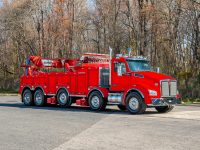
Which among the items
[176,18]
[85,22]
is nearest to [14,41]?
[85,22]

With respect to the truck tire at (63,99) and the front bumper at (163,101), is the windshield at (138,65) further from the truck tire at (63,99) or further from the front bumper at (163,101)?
the truck tire at (63,99)

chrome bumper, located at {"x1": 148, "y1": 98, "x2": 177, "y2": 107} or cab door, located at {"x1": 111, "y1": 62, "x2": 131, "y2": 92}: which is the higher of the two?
cab door, located at {"x1": 111, "y1": 62, "x2": 131, "y2": 92}

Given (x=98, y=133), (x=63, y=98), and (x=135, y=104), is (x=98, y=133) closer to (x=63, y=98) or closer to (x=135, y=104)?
(x=135, y=104)

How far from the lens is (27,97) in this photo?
25344 mm

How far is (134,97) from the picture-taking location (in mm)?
18750

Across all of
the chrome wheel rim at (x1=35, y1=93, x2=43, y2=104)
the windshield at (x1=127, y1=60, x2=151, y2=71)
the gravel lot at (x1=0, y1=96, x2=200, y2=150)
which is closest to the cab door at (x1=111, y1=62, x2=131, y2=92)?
the windshield at (x1=127, y1=60, x2=151, y2=71)

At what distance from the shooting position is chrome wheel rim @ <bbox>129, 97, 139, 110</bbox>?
18581 millimetres

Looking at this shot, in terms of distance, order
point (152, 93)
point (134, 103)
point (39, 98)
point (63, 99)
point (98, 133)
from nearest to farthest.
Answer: point (98, 133), point (152, 93), point (134, 103), point (63, 99), point (39, 98)

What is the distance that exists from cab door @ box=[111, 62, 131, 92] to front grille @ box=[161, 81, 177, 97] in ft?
5.33

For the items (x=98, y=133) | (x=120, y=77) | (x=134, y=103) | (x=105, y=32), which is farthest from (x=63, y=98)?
(x=105, y=32)

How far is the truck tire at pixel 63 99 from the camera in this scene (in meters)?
22.5

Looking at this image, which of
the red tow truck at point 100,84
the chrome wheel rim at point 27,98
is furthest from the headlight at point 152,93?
the chrome wheel rim at point 27,98

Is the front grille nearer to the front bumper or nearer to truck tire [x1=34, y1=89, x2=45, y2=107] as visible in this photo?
the front bumper

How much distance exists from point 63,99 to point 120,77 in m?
4.49
